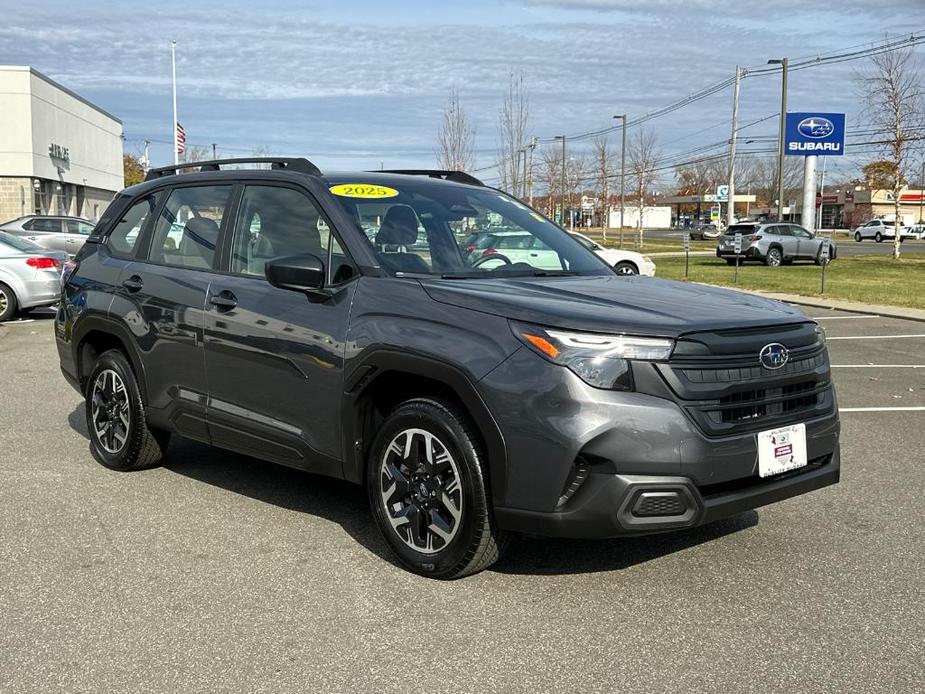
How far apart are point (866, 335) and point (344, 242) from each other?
1140 centimetres

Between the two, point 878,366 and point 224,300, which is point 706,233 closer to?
point 878,366

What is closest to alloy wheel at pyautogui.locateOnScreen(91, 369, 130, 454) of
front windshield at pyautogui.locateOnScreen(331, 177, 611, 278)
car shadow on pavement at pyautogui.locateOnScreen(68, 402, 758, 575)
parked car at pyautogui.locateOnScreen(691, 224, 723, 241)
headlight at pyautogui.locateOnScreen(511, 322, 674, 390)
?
car shadow on pavement at pyautogui.locateOnScreen(68, 402, 758, 575)

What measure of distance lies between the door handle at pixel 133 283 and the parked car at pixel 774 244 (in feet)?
103

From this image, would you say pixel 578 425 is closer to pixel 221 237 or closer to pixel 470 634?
pixel 470 634

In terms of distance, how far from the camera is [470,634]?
379 cm

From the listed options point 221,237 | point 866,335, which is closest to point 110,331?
point 221,237

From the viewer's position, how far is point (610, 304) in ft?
13.8

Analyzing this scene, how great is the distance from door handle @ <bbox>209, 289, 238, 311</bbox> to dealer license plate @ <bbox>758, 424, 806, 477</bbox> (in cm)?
266

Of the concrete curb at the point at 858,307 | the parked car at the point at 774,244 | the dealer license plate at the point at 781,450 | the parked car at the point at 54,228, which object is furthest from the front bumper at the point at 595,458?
the parked car at the point at 774,244

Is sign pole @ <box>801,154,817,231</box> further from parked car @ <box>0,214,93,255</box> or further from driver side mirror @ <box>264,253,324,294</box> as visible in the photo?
driver side mirror @ <box>264,253,324,294</box>

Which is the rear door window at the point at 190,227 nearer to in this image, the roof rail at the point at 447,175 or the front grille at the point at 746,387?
the roof rail at the point at 447,175

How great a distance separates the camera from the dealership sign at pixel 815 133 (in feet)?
136

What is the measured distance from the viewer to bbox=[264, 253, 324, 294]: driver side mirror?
4.57m

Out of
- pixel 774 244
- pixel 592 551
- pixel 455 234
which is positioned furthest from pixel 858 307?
pixel 774 244
